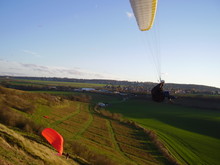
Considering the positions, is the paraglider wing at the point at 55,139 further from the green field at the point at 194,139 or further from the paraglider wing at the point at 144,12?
the green field at the point at 194,139

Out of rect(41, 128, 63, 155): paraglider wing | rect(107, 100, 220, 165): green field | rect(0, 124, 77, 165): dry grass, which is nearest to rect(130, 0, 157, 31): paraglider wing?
rect(0, 124, 77, 165): dry grass

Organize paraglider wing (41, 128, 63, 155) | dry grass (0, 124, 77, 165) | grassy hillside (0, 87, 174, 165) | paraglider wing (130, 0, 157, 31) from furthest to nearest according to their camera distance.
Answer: paraglider wing (41, 128, 63, 155)
grassy hillside (0, 87, 174, 165)
paraglider wing (130, 0, 157, 31)
dry grass (0, 124, 77, 165)

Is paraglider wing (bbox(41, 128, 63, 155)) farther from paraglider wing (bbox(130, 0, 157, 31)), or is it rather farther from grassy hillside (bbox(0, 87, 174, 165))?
paraglider wing (bbox(130, 0, 157, 31))

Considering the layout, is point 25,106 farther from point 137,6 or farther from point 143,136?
point 137,6

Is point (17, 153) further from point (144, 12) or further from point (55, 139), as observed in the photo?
point (144, 12)

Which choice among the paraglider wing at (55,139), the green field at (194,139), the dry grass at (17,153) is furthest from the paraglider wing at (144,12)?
the green field at (194,139)

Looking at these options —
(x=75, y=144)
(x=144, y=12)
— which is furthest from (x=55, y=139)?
(x=144, y=12)

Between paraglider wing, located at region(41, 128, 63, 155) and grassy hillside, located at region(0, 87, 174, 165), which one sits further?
paraglider wing, located at region(41, 128, 63, 155)

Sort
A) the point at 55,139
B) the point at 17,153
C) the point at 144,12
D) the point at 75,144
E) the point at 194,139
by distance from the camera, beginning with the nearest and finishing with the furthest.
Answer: the point at 17,153, the point at 144,12, the point at 55,139, the point at 75,144, the point at 194,139

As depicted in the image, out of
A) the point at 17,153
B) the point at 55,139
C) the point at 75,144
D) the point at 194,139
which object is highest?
the point at 17,153
